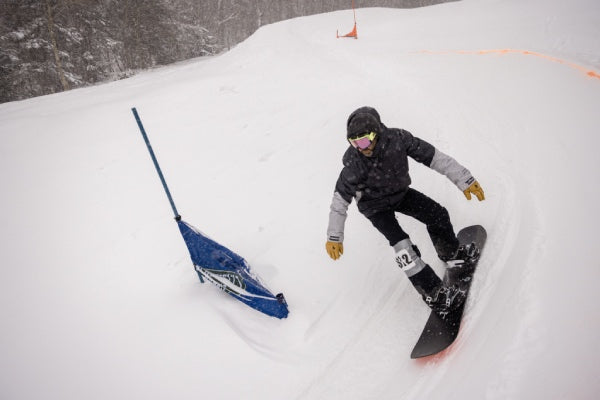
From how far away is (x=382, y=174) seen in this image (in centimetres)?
268

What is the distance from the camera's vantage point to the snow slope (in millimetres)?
2361

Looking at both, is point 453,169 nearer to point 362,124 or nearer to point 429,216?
point 429,216

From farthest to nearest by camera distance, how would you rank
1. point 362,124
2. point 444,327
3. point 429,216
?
point 429,216 < point 444,327 < point 362,124

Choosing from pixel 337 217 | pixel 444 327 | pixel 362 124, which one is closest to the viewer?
pixel 362 124

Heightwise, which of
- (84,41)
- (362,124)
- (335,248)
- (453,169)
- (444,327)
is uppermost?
(84,41)

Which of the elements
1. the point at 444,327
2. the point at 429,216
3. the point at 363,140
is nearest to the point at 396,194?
the point at 429,216

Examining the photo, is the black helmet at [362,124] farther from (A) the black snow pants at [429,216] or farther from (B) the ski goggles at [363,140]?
(A) the black snow pants at [429,216]

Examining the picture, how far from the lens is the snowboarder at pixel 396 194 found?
Result: 2.62 metres

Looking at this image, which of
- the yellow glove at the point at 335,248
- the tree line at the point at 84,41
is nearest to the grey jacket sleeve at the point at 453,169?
the yellow glove at the point at 335,248

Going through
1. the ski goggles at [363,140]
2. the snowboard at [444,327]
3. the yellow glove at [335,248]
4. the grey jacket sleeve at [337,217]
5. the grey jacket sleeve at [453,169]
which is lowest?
the snowboard at [444,327]

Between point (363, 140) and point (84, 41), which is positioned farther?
point (84, 41)

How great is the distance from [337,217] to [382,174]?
0.55 metres

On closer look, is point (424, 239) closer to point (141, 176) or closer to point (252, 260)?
point (252, 260)

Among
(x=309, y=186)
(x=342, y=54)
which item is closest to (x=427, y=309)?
(x=309, y=186)
